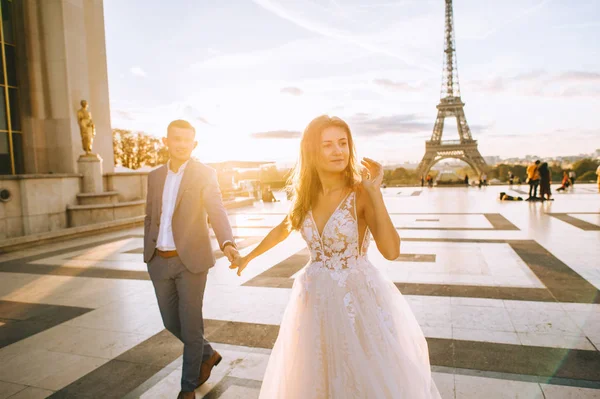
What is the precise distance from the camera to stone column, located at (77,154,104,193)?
1246 cm

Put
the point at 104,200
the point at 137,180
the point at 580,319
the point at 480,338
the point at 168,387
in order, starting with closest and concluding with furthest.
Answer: the point at 168,387 → the point at 480,338 → the point at 580,319 → the point at 104,200 → the point at 137,180

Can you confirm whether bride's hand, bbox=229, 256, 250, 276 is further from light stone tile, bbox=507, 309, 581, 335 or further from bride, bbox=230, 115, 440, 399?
light stone tile, bbox=507, 309, 581, 335

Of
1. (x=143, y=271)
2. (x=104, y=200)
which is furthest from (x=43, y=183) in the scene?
(x=143, y=271)

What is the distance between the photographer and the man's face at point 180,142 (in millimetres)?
2881

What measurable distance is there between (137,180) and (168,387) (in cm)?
1247

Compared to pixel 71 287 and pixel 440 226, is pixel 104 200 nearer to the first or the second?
pixel 71 287

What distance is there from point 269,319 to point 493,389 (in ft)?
7.36

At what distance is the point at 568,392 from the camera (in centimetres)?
274

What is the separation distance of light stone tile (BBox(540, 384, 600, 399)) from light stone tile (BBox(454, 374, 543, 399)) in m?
0.05


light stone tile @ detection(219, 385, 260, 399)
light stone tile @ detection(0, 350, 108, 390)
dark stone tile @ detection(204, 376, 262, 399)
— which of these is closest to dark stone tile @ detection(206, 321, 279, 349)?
dark stone tile @ detection(204, 376, 262, 399)

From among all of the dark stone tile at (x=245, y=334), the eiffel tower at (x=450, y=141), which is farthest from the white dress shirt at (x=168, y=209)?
the eiffel tower at (x=450, y=141)

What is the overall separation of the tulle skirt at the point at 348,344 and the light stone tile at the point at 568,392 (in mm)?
1172

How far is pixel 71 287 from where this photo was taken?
586cm

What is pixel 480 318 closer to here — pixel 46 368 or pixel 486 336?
pixel 486 336
